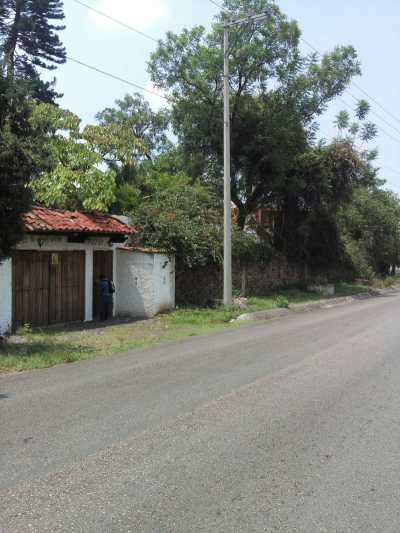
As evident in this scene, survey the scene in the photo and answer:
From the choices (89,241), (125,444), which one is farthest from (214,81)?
(125,444)

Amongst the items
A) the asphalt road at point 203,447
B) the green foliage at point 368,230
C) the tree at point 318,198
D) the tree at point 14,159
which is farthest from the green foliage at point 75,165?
the green foliage at point 368,230

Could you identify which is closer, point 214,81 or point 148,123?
point 214,81

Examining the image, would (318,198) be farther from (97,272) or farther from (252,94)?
(97,272)

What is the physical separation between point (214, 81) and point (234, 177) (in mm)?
4865

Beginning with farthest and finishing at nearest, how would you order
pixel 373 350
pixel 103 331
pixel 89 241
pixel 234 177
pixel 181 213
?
pixel 234 177 → pixel 181 213 → pixel 89 241 → pixel 103 331 → pixel 373 350

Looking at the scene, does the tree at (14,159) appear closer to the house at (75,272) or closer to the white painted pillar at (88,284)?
the house at (75,272)

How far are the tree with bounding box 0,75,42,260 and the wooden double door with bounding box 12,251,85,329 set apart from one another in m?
3.50

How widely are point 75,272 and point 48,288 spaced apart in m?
1.21

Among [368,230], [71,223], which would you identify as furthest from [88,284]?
[368,230]

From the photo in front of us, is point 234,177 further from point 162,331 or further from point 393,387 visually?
point 393,387

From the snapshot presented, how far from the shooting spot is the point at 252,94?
2898cm

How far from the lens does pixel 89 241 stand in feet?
56.6

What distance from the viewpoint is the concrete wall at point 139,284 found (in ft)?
60.8

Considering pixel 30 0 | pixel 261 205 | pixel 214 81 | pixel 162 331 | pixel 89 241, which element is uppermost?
pixel 30 0
